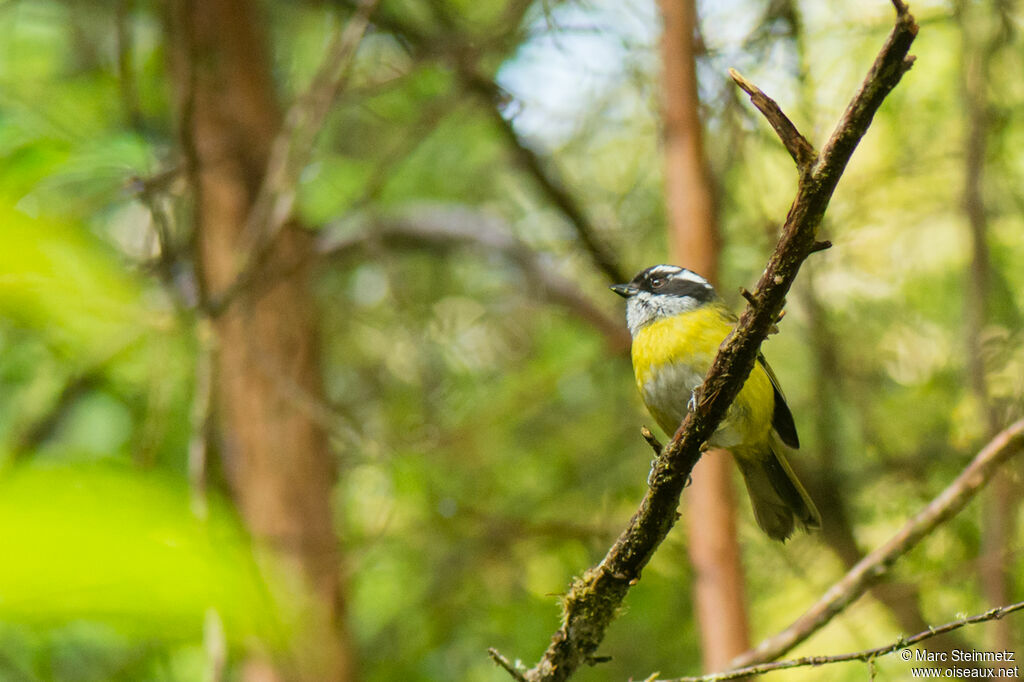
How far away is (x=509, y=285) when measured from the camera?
→ 19.4 ft

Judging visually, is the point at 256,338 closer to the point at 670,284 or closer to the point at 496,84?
the point at 496,84

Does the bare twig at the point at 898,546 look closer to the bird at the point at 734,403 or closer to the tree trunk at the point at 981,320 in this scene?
the bird at the point at 734,403

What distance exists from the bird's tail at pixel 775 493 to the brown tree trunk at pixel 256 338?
6.52 ft

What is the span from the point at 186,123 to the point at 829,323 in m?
3.75

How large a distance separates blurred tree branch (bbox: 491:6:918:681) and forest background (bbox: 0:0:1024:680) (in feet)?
4.99

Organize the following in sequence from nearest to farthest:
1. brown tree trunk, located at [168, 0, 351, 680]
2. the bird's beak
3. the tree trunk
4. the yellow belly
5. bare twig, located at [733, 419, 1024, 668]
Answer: bare twig, located at [733, 419, 1024, 668] → the yellow belly → the bird's beak → the tree trunk → brown tree trunk, located at [168, 0, 351, 680]

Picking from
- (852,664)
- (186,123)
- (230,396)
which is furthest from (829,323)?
(186,123)

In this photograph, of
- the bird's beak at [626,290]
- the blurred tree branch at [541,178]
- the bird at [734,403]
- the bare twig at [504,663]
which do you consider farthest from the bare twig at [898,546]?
the blurred tree branch at [541,178]

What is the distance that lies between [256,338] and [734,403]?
8.07ft

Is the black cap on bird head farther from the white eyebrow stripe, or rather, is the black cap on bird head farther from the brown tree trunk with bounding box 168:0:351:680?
the brown tree trunk with bounding box 168:0:351:680

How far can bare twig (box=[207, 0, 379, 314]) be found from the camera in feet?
11.8

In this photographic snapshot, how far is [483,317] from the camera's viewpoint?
5551 mm

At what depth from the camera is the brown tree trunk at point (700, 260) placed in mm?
3746

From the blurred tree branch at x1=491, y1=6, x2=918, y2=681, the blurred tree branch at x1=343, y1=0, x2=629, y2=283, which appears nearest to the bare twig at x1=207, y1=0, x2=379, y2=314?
the blurred tree branch at x1=343, y1=0, x2=629, y2=283
